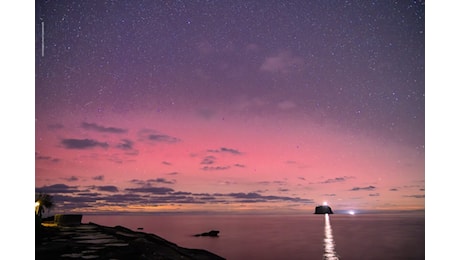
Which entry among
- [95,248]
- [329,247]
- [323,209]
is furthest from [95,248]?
[329,247]

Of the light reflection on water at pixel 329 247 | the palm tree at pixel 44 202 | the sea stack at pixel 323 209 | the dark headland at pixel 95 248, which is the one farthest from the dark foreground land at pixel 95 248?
the light reflection on water at pixel 329 247

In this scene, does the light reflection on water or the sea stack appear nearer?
the sea stack

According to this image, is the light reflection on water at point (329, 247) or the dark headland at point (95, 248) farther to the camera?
the light reflection on water at point (329, 247)

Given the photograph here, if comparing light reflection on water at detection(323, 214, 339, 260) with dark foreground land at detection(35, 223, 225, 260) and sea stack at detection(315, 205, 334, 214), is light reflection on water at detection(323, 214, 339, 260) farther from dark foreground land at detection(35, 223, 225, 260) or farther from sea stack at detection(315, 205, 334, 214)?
dark foreground land at detection(35, 223, 225, 260)

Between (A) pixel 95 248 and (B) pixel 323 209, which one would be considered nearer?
(A) pixel 95 248

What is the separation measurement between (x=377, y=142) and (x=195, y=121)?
259cm

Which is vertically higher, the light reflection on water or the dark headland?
the dark headland

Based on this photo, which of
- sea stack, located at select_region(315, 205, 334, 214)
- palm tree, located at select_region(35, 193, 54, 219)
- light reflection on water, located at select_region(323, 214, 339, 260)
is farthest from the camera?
light reflection on water, located at select_region(323, 214, 339, 260)

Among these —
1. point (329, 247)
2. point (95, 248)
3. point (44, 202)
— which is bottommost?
point (329, 247)

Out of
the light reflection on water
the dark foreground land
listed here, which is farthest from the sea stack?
the dark foreground land

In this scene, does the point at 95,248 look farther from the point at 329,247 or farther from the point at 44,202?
the point at 329,247

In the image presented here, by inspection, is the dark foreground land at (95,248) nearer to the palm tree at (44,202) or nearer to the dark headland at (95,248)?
the dark headland at (95,248)
